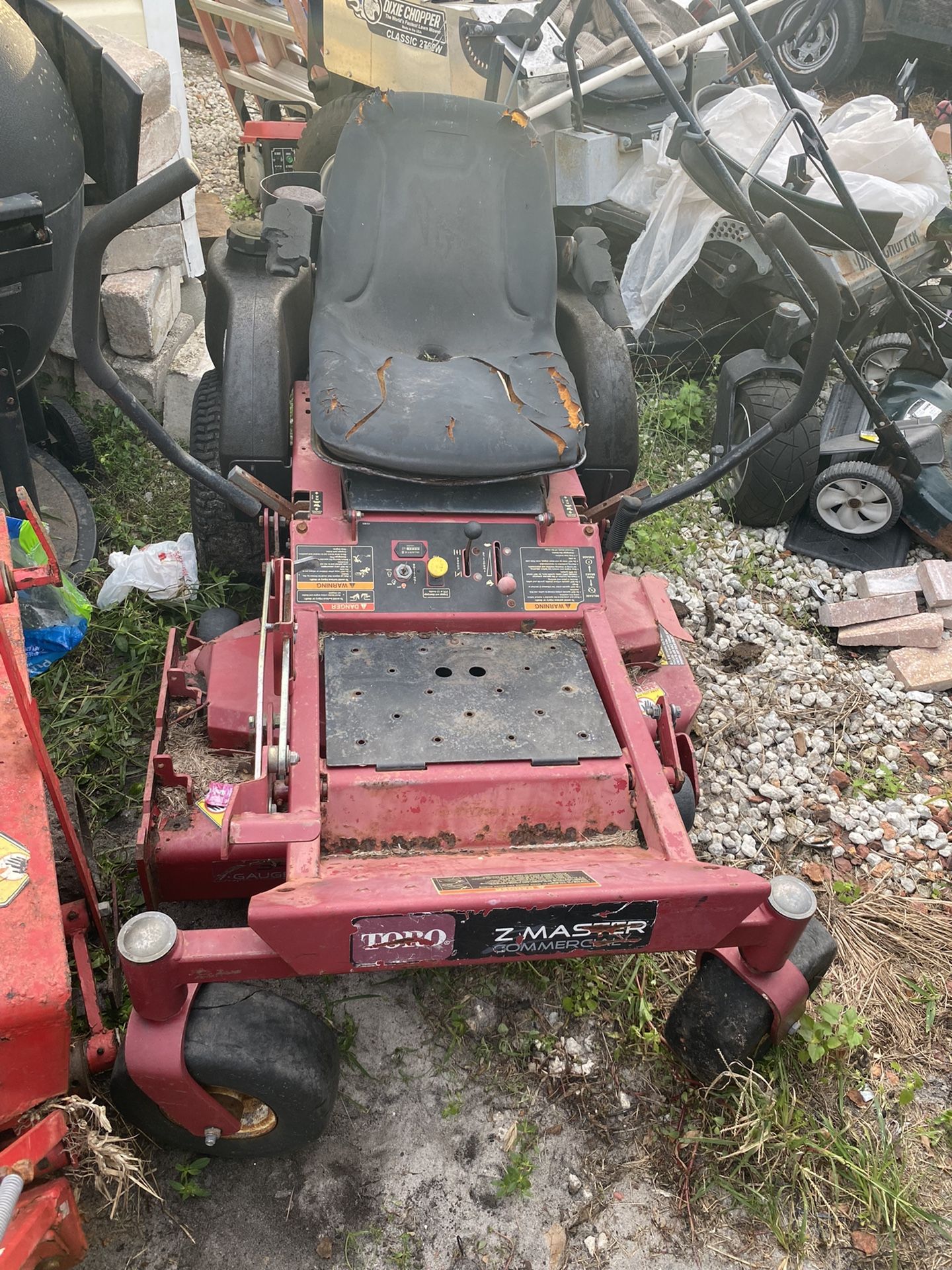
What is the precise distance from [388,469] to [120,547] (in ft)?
5.56

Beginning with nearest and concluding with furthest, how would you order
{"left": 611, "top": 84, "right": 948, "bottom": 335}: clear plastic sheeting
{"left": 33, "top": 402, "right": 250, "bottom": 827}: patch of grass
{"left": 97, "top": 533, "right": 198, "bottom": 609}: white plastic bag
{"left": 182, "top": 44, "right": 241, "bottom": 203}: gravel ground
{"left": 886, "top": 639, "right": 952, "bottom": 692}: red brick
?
{"left": 33, "top": 402, "right": 250, "bottom": 827}: patch of grass, {"left": 97, "top": 533, "right": 198, "bottom": 609}: white plastic bag, {"left": 886, "top": 639, "right": 952, "bottom": 692}: red brick, {"left": 611, "top": 84, "right": 948, "bottom": 335}: clear plastic sheeting, {"left": 182, "top": 44, "right": 241, "bottom": 203}: gravel ground

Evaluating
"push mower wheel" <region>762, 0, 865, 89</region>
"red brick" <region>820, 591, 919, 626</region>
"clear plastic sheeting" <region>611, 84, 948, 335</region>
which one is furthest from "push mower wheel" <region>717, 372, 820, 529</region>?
"push mower wheel" <region>762, 0, 865, 89</region>

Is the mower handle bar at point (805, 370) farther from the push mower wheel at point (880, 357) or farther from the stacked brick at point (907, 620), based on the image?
the push mower wheel at point (880, 357)

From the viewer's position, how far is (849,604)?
13.4ft

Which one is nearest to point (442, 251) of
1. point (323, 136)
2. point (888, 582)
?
point (323, 136)

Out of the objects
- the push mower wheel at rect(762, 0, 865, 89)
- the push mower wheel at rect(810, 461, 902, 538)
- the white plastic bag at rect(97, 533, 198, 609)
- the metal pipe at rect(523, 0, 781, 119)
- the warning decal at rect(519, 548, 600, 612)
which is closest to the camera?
the warning decal at rect(519, 548, 600, 612)

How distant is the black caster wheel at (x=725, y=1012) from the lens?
7.77ft

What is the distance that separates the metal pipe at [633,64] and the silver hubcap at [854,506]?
2196mm

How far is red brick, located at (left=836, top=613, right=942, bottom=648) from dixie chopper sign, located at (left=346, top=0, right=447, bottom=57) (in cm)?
332

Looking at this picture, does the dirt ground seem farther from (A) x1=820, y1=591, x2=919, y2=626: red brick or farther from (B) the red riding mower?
(A) x1=820, y1=591, x2=919, y2=626: red brick

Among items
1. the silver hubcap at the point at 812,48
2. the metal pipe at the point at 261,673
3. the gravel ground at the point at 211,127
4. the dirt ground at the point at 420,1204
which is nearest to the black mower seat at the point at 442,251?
the metal pipe at the point at 261,673

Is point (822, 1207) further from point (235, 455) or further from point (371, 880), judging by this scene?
point (235, 455)

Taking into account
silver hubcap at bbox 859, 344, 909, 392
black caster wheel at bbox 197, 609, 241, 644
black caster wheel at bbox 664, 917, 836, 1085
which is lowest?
black caster wheel at bbox 664, 917, 836, 1085

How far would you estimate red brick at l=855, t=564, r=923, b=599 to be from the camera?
4.11 meters
